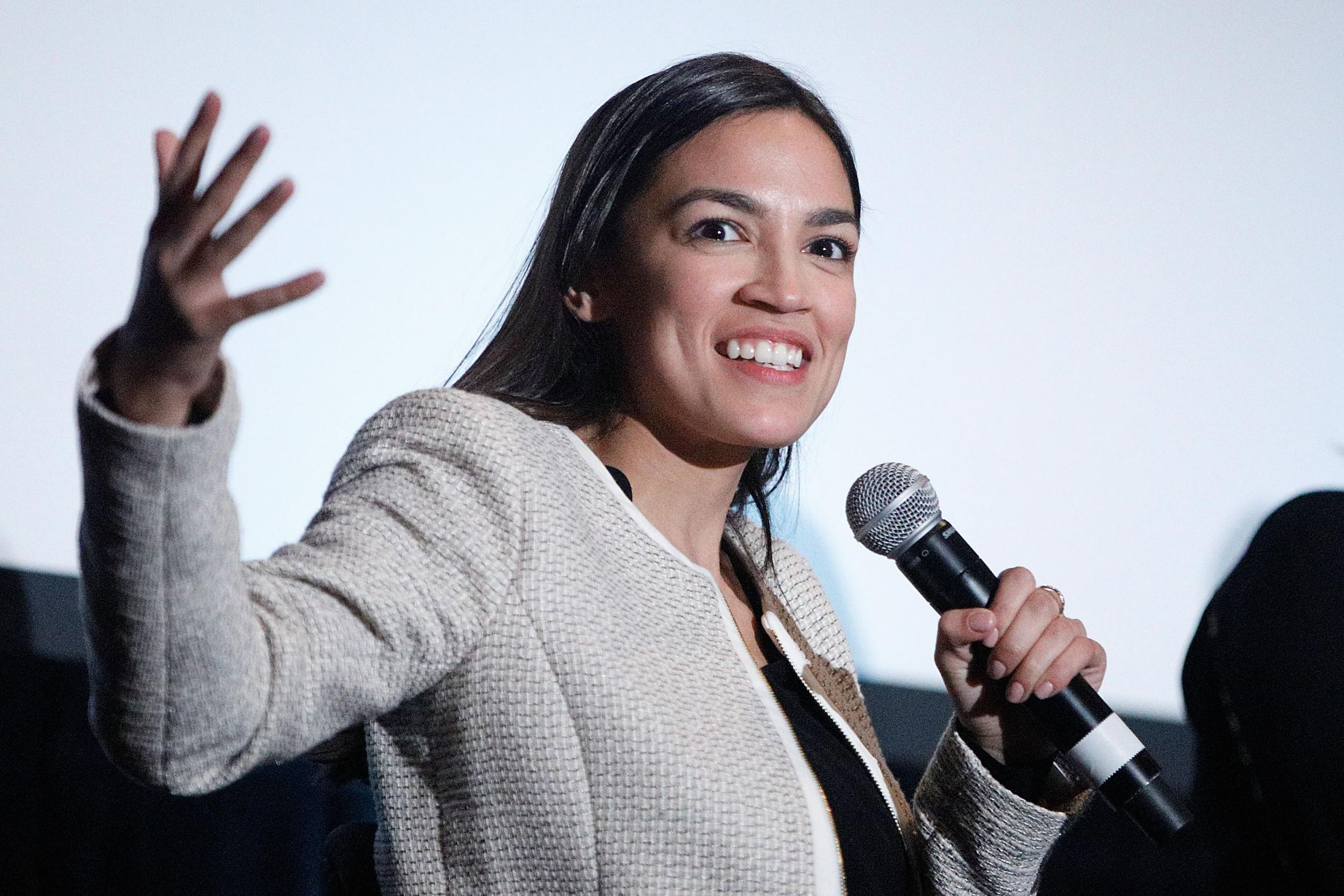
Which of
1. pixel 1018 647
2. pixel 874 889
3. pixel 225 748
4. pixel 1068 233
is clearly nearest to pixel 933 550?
pixel 1018 647

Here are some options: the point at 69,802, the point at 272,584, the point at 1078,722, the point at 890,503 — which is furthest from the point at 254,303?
the point at 69,802

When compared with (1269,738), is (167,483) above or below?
above

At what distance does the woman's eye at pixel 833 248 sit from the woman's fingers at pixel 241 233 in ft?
2.90

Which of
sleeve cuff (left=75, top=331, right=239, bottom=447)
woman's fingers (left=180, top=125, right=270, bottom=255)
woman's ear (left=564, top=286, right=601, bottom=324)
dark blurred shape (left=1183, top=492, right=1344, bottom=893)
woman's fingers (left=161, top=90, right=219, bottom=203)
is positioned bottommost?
dark blurred shape (left=1183, top=492, right=1344, bottom=893)

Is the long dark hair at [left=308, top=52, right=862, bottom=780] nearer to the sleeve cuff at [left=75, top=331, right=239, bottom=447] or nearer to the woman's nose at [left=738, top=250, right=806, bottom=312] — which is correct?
the woman's nose at [left=738, top=250, right=806, bottom=312]

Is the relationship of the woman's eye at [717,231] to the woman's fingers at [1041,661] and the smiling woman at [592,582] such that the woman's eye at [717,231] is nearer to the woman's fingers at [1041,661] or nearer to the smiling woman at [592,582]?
the smiling woman at [592,582]

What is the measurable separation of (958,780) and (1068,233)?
102cm

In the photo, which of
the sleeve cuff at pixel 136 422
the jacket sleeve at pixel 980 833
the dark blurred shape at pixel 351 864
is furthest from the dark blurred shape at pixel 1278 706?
the sleeve cuff at pixel 136 422

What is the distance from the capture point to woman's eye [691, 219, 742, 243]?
4.52ft

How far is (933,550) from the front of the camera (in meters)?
1.24

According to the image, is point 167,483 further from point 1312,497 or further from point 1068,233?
point 1068,233

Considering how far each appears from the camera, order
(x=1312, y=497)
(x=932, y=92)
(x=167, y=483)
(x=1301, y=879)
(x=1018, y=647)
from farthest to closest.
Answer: (x=932, y=92) < (x=1312, y=497) < (x=1301, y=879) < (x=1018, y=647) < (x=167, y=483)

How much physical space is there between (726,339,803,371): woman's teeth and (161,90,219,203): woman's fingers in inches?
30.3

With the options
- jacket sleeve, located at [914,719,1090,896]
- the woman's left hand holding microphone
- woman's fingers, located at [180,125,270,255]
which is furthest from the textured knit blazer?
jacket sleeve, located at [914,719,1090,896]
